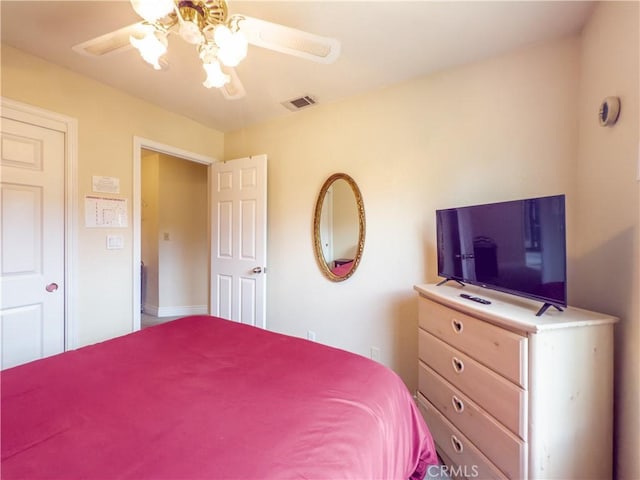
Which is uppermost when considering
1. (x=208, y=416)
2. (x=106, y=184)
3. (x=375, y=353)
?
(x=106, y=184)

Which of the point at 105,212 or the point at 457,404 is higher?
the point at 105,212

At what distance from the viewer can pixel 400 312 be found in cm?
210

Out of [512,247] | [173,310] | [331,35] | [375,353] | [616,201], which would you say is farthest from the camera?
[173,310]

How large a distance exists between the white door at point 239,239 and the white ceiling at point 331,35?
2.52 feet

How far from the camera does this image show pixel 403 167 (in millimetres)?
2080

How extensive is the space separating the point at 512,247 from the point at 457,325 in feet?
1.51

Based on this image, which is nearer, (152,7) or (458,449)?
(152,7)

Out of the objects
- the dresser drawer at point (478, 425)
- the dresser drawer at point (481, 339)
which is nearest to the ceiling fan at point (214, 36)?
the dresser drawer at point (481, 339)

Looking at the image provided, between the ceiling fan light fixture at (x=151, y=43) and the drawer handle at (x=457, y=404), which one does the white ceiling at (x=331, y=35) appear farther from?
the drawer handle at (x=457, y=404)

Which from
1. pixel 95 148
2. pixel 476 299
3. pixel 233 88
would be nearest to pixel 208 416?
pixel 476 299

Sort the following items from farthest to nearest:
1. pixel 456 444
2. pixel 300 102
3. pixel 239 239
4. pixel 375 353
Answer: pixel 239 239 → pixel 300 102 → pixel 375 353 → pixel 456 444

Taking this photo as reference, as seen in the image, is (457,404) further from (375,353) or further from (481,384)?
(375,353)

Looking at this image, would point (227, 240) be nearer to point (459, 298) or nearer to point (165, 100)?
point (165, 100)

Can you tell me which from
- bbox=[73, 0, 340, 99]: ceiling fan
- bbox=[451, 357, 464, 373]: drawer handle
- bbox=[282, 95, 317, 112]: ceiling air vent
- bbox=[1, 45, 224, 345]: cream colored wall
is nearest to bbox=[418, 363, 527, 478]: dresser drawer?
bbox=[451, 357, 464, 373]: drawer handle
